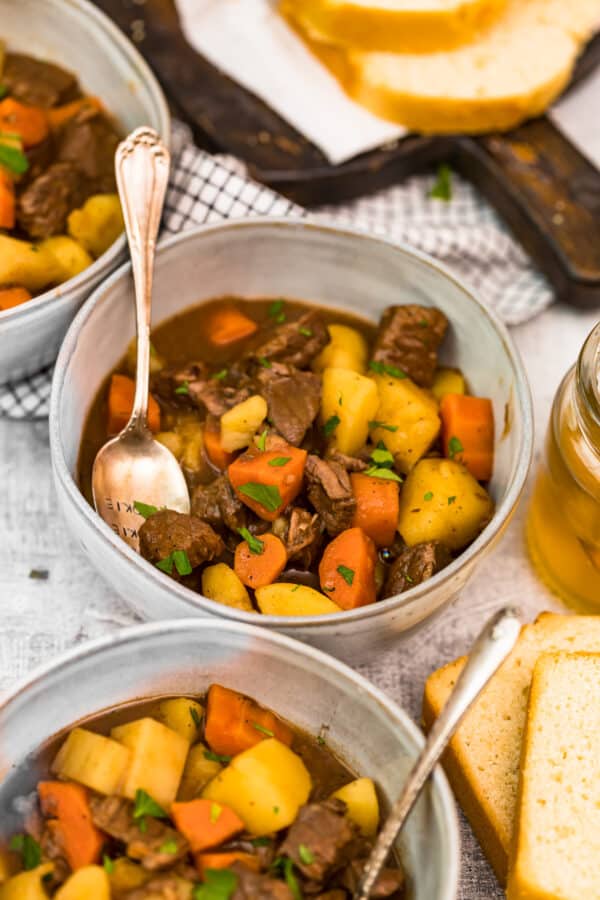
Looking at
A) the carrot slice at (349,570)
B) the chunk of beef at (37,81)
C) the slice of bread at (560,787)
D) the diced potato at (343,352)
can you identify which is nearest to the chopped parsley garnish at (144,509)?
the carrot slice at (349,570)

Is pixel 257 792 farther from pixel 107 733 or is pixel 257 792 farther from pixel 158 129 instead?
pixel 158 129

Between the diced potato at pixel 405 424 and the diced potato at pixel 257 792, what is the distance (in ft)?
2.94

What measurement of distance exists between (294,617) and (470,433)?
0.82 meters

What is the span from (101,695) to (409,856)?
2.24 ft

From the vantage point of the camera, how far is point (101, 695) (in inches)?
85.9

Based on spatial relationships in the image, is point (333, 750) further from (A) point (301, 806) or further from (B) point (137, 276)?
(B) point (137, 276)

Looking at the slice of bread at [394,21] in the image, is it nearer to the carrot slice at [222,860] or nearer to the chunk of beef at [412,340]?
the chunk of beef at [412,340]

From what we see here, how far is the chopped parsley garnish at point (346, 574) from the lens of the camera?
2406 mm

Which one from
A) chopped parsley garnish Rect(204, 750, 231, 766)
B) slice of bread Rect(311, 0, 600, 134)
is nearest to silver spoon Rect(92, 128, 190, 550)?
chopped parsley garnish Rect(204, 750, 231, 766)

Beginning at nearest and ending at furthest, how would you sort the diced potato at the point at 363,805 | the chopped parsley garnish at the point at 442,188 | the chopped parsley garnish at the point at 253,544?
the diced potato at the point at 363,805
the chopped parsley garnish at the point at 253,544
the chopped parsley garnish at the point at 442,188

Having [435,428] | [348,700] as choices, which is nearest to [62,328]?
[435,428]

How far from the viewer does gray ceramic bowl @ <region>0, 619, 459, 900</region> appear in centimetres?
203

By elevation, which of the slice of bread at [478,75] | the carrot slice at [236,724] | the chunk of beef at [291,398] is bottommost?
the carrot slice at [236,724]

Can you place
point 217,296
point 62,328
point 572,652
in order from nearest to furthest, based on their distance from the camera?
point 572,652, point 62,328, point 217,296
